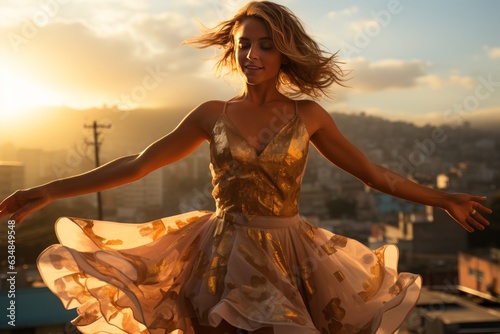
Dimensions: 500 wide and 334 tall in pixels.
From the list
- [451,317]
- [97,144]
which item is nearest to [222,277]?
[97,144]

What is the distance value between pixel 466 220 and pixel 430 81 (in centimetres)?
3077

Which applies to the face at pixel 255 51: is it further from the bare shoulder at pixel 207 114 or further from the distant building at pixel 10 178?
the distant building at pixel 10 178

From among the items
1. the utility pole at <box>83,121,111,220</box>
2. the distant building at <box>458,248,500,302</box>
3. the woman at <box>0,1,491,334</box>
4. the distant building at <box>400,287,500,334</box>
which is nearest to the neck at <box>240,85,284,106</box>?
the woman at <box>0,1,491,334</box>

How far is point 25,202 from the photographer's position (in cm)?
231

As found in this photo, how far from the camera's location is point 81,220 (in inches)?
92.4

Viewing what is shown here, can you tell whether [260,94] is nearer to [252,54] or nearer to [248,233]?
[252,54]

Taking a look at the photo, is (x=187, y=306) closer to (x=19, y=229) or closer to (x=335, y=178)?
(x=19, y=229)

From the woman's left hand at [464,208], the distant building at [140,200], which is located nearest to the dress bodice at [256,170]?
the woman's left hand at [464,208]

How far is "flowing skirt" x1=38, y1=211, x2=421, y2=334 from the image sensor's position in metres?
2.10

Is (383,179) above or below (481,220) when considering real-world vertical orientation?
above

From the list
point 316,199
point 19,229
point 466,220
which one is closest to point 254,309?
point 466,220

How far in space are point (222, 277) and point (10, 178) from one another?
24.2 ft

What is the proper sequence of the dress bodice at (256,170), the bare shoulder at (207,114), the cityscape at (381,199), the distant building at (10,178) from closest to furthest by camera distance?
the dress bodice at (256,170) < the bare shoulder at (207,114) < the distant building at (10,178) < the cityscape at (381,199)

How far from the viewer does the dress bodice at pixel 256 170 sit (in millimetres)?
2211
